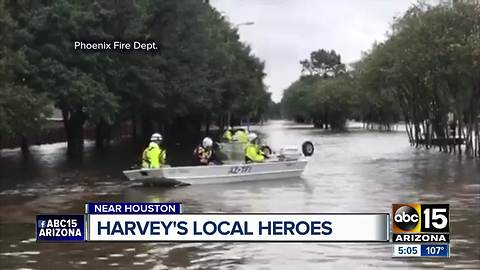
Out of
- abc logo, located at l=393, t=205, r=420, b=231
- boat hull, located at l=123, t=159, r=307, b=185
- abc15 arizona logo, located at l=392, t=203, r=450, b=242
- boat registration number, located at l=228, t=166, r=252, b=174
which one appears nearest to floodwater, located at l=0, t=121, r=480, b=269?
boat hull, located at l=123, t=159, r=307, b=185

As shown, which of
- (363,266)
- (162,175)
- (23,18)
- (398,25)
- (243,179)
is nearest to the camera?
(363,266)

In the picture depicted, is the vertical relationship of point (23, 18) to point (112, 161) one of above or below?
above

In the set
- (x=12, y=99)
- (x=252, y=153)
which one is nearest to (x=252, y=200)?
(x=252, y=153)

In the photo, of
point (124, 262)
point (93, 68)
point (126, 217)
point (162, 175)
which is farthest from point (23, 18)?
point (126, 217)

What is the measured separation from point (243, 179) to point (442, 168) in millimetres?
10002

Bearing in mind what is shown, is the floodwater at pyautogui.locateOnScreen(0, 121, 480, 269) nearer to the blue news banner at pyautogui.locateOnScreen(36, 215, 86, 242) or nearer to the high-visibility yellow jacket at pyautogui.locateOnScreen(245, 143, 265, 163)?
the high-visibility yellow jacket at pyautogui.locateOnScreen(245, 143, 265, 163)

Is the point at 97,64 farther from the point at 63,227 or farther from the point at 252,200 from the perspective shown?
the point at 63,227

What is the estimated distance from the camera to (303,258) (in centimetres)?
1139

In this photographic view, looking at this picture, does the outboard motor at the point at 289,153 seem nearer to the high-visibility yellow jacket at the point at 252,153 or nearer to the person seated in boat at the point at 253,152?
the person seated in boat at the point at 253,152

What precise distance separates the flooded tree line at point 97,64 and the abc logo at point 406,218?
1690 centimetres

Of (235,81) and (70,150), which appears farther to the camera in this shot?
(235,81)

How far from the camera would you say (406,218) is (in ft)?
26.1

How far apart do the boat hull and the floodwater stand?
0.45 metres

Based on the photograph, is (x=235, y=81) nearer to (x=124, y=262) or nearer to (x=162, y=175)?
(x=162, y=175)
